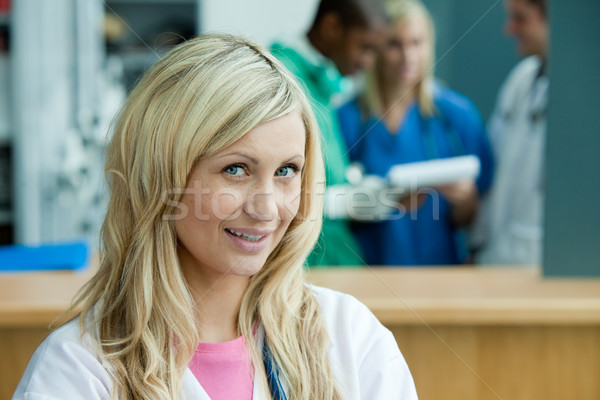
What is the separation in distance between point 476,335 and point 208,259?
0.94 m

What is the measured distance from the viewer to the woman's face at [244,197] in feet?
2.94

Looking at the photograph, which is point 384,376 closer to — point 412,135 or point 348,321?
point 348,321

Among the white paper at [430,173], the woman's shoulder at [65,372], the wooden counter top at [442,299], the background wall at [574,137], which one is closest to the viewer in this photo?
the woman's shoulder at [65,372]

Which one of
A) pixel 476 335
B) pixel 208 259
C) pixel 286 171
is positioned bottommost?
pixel 476 335

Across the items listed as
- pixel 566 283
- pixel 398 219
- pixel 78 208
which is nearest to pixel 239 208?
pixel 566 283

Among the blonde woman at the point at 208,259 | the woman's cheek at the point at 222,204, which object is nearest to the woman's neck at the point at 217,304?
the blonde woman at the point at 208,259

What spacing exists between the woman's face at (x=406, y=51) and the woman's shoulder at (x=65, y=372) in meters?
2.07

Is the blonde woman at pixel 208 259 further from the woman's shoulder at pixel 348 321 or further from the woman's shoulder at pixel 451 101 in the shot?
the woman's shoulder at pixel 451 101

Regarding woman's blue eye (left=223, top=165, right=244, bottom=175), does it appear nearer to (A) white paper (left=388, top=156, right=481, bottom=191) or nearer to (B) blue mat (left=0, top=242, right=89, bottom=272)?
(B) blue mat (left=0, top=242, right=89, bottom=272)

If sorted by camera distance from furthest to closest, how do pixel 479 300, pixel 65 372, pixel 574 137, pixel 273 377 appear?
1. pixel 574 137
2. pixel 479 300
3. pixel 273 377
4. pixel 65 372

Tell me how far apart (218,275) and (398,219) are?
6.05ft

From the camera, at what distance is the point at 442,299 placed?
1636mm

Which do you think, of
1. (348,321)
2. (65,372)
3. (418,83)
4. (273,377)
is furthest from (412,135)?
(65,372)

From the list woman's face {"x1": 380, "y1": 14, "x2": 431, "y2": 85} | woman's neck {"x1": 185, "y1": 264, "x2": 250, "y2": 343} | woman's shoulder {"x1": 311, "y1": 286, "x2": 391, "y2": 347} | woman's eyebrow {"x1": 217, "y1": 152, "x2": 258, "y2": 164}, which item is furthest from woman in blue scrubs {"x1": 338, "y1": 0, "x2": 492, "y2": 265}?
woman's eyebrow {"x1": 217, "y1": 152, "x2": 258, "y2": 164}
